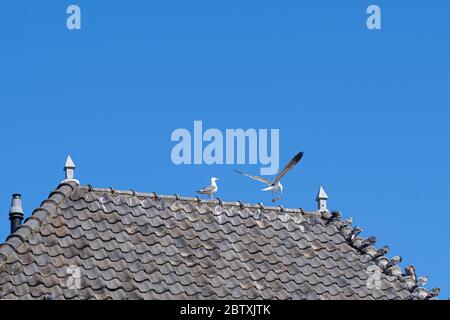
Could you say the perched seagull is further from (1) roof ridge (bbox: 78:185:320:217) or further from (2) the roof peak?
(2) the roof peak

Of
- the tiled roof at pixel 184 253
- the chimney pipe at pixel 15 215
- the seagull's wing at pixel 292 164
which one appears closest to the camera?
the tiled roof at pixel 184 253

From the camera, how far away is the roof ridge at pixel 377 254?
26.6 m

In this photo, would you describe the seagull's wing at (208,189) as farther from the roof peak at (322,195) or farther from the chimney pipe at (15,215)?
the chimney pipe at (15,215)

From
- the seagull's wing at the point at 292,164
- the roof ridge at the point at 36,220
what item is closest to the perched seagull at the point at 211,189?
the seagull's wing at the point at 292,164

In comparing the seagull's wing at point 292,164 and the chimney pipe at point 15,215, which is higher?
the seagull's wing at point 292,164

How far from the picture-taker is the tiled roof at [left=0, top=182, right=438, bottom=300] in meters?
24.2

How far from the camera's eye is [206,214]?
1056 inches

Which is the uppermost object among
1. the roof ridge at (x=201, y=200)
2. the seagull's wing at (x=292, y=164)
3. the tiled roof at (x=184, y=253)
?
the seagull's wing at (x=292, y=164)

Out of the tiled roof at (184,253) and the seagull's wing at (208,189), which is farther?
the seagull's wing at (208,189)

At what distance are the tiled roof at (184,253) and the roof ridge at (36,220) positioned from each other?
0.02m

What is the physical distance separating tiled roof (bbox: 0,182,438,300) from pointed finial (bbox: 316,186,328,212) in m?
0.16

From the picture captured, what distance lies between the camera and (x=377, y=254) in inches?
1077

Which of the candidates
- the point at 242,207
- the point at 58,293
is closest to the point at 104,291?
the point at 58,293

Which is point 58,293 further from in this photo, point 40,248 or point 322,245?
point 322,245
